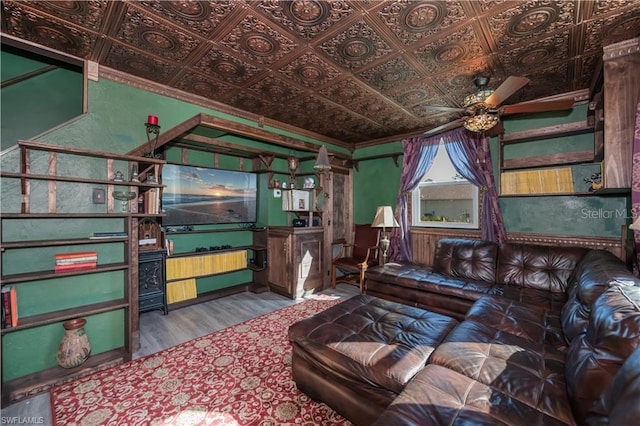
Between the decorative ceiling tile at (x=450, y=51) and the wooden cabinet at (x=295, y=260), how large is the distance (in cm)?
272

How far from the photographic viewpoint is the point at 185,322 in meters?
3.13

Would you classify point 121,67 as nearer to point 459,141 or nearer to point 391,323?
point 391,323

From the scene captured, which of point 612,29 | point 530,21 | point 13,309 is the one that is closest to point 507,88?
point 530,21

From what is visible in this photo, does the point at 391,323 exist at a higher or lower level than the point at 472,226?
lower

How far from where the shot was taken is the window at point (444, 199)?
3.88m

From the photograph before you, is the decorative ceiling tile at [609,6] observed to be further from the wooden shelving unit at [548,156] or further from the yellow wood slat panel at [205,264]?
the yellow wood slat panel at [205,264]

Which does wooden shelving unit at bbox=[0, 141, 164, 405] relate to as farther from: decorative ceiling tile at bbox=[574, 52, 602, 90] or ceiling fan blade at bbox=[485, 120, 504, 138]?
decorative ceiling tile at bbox=[574, 52, 602, 90]

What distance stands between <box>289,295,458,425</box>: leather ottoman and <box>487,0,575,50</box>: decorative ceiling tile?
224 cm

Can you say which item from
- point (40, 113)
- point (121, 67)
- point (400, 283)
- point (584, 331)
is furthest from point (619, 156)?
point (40, 113)

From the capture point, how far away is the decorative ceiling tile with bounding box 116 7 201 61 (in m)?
1.76

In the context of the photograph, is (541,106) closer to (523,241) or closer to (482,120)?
(482,120)

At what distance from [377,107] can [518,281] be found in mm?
2656

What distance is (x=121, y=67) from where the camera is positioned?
2324mm

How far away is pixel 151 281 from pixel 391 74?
369 centimetres
